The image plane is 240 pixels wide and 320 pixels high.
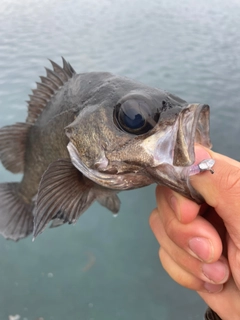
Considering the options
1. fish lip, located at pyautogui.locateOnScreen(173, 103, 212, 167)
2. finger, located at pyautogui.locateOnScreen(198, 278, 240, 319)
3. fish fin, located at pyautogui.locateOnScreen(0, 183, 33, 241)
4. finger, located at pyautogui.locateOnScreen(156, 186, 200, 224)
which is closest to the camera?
fish lip, located at pyautogui.locateOnScreen(173, 103, 212, 167)

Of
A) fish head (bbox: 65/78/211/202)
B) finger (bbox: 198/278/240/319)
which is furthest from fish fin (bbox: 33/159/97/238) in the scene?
finger (bbox: 198/278/240/319)

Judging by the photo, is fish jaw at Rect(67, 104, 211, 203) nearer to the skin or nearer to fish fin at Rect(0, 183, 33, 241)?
the skin

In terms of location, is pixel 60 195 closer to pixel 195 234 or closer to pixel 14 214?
pixel 195 234

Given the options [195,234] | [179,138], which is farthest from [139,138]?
[195,234]

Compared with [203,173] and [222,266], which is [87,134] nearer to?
[203,173]

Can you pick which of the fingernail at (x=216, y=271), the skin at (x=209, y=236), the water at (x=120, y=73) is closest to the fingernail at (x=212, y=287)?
the skin at (x=209, y=236)

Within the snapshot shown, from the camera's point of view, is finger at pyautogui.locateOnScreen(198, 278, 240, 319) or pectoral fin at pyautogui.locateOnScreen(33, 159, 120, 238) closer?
finger at pyautogui.locateOnScreen(198, 278, 240, 319)

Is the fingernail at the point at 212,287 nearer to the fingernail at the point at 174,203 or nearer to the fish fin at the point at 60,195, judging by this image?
the fingernail at the point at 174,203
